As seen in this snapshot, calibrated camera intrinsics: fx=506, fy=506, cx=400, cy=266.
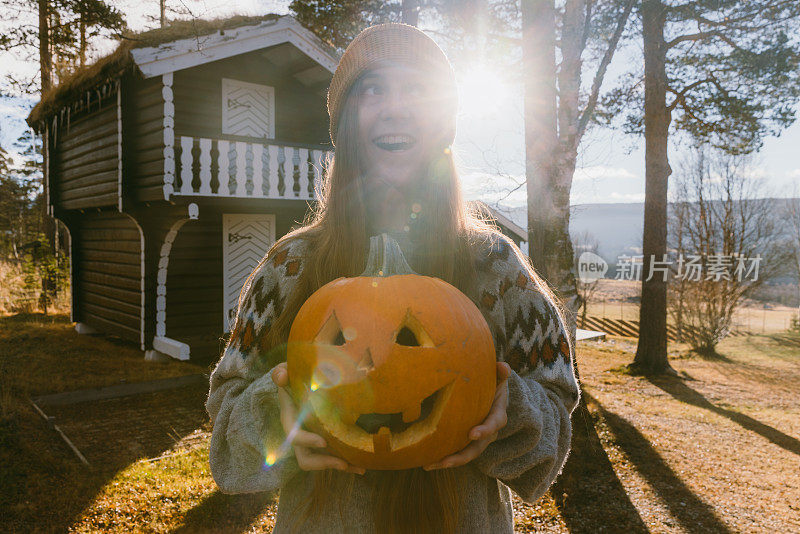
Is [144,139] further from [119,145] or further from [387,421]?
[387,421]

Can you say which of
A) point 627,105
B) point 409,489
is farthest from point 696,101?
point 409,489

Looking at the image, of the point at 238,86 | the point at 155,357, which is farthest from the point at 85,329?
the point at 238,86

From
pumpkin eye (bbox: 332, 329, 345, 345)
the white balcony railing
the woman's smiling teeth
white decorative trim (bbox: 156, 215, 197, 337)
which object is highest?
the white balcony railing

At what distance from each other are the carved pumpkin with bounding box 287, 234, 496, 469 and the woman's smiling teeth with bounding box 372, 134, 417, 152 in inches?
18.8

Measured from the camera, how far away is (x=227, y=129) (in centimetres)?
1163

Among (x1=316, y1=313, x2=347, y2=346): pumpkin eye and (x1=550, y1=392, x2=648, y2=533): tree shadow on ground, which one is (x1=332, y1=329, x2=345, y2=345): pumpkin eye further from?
(x1=550, y1=392, x2=648, y2=533): tree shadow on ground

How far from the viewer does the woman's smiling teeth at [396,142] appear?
1.66 metres

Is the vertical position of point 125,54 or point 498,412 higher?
point 125,54

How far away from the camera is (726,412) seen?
9.69 meters

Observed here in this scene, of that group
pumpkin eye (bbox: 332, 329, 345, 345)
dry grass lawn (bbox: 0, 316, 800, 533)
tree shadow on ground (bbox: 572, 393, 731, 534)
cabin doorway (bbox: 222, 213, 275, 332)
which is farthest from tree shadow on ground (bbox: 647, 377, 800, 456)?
cabin doorway (bbox: 222, 213, 275, 332)

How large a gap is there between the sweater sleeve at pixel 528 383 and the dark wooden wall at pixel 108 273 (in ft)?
36.7

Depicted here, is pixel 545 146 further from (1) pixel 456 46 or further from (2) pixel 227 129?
(2) pixel 227 129

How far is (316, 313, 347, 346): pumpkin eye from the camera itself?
1319 millimetres

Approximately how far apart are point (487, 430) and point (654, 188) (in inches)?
485
